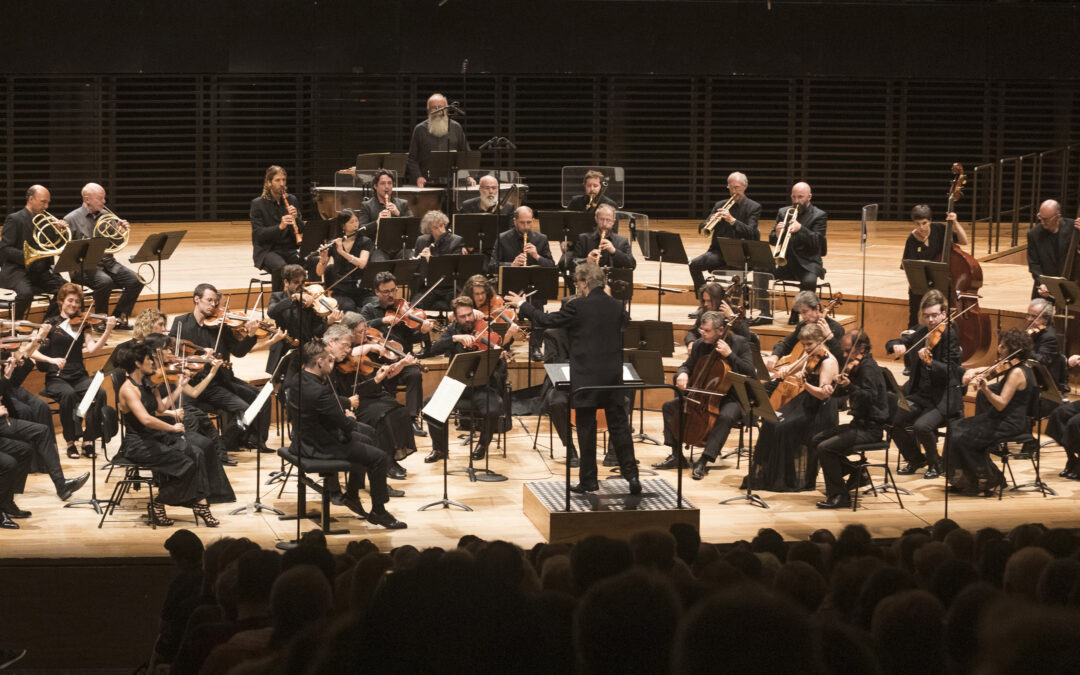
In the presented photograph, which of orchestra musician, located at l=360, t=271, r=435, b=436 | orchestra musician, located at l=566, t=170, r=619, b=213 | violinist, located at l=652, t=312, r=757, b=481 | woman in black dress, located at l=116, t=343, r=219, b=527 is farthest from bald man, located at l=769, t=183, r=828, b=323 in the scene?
woman in black dress, located at l=116, t=343, r=219, b=527

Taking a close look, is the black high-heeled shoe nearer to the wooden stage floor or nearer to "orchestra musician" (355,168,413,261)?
the wooden stage floor

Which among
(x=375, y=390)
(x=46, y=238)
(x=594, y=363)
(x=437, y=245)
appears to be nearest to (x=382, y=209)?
(x=437, y=245)

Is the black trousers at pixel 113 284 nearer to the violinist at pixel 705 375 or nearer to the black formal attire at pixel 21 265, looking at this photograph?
the black formal attire at pixel 21 265

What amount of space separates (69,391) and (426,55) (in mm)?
7131

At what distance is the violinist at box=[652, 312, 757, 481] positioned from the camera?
8172 millimetres

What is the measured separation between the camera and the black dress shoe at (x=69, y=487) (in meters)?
7.34

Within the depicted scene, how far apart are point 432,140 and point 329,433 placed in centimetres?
504

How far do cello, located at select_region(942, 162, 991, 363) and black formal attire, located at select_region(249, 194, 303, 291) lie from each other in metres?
5.09

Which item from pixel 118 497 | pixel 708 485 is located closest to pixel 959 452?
pixel 708 485

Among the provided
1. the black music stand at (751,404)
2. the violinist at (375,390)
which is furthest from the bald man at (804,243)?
the violinist at (375,390)

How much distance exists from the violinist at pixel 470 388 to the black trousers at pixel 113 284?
2.70 meters

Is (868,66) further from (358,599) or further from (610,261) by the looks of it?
(358,599)

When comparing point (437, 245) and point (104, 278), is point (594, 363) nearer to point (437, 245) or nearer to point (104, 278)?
point (437, 245)

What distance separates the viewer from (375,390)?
316 inches
